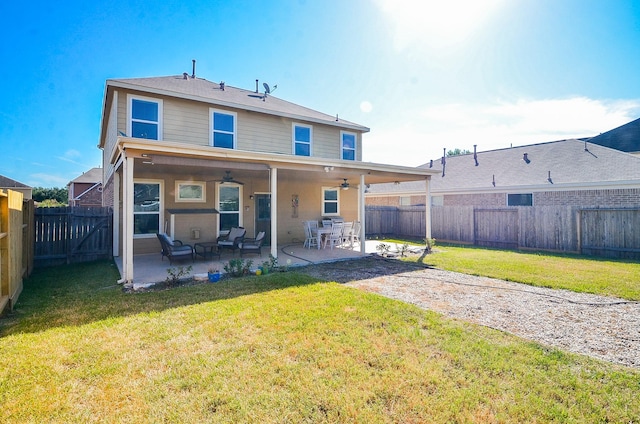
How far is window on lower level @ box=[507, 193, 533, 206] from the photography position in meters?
15.5

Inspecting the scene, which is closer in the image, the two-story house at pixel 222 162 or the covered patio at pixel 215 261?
the covered patio at pixel 215 261

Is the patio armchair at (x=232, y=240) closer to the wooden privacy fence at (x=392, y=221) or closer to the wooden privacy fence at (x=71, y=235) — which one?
the wooden privacy fence at (x=71, y=235)

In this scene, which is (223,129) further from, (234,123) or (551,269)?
(551,269)

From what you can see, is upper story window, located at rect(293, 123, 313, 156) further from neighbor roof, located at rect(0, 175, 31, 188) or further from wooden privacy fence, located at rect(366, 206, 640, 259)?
neighbor roof, located at rect(0, 175, 31, 188)

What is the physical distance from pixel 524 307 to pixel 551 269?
12.9 ft

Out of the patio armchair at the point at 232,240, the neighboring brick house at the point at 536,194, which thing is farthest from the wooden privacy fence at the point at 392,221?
the patio armchair at the point at 232,240

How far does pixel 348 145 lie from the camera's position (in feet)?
47.0

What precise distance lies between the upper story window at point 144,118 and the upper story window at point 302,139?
16.4 feet

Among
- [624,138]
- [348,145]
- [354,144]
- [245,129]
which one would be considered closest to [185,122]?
[245,129]

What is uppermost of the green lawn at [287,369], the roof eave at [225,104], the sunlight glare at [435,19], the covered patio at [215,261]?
the sunlight glare at [435,19]

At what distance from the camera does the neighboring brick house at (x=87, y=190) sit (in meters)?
29.7

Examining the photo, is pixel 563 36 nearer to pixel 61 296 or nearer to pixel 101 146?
pixel 61 296

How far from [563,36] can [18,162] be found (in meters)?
61.3

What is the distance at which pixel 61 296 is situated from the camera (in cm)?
576
